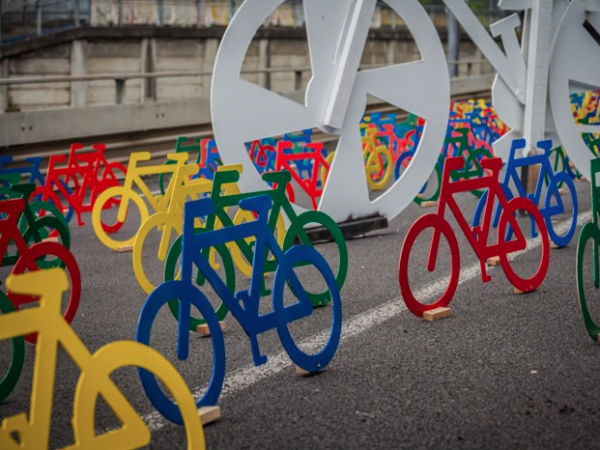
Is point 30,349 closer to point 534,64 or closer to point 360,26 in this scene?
point 360,26

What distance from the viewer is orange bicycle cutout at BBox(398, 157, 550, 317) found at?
245 inches

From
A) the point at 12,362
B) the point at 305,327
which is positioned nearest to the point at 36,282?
the point at 12,362

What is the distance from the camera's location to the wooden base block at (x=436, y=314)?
247 inches

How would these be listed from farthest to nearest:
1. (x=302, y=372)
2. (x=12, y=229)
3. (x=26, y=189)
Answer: (x=26, y=189), (x=12, y=229), (x=302, y=372)

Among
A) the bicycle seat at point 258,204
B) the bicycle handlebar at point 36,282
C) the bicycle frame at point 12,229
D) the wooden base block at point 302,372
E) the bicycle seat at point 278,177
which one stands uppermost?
the bicycle handlebar at point 36,282

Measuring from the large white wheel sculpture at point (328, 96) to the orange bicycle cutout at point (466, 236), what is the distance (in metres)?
2.15

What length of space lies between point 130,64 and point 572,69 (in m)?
15.8

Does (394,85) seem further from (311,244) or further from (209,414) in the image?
(209,414)

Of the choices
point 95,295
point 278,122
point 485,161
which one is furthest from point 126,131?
point 485,161

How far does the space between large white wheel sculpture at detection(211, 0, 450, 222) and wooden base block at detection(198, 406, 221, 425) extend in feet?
13.0

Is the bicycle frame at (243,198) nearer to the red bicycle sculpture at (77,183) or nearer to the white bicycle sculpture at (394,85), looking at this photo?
the white bicycle sculpture at (394,85)

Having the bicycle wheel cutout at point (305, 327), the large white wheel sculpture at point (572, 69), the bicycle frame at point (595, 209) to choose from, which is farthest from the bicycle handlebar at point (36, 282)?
the large white wheel sculpture at point (572, 69)

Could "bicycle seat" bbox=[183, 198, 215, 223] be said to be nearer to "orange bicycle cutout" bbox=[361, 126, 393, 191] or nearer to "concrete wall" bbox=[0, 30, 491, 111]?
"orange bicycle cutout" bbox=[361, 126, 393, 191]

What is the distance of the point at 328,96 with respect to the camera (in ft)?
29.3
